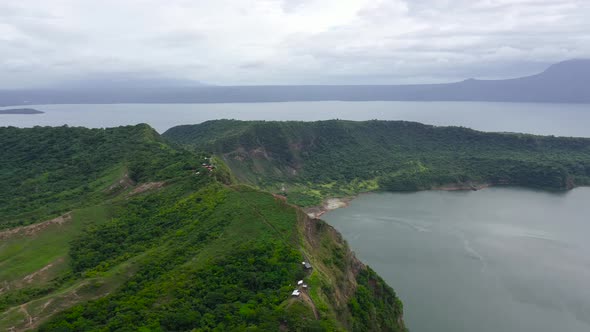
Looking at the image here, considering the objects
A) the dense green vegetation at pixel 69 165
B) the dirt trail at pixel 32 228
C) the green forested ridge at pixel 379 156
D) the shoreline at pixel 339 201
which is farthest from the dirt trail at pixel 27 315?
the green forested ridge at pixel 379 156

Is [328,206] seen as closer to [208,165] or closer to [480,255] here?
[480,255]

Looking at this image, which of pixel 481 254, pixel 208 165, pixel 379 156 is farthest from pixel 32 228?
pixel 379 156

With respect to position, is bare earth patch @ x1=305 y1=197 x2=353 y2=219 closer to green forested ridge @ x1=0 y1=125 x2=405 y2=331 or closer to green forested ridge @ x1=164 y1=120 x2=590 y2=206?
green forested ridge @ x1=164 y1=120 x2=590 y2=206

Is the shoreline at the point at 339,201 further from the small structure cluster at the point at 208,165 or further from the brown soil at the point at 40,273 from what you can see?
the brown soil at the point at 40,273

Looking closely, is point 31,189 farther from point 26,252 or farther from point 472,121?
point 472,121

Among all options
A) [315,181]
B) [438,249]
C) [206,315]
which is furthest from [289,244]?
[315,181]
